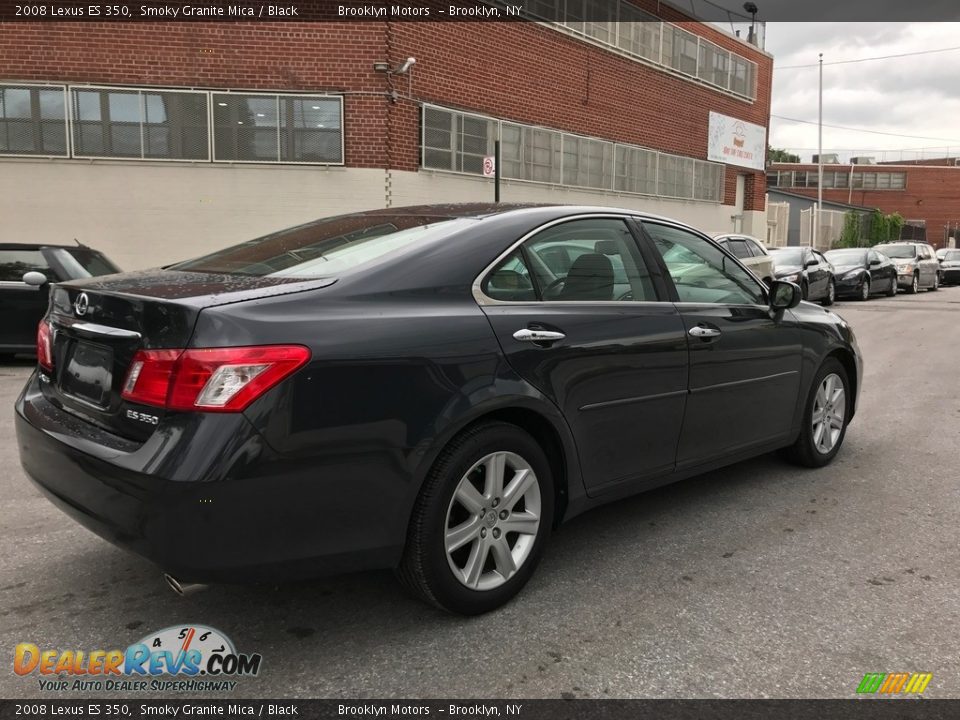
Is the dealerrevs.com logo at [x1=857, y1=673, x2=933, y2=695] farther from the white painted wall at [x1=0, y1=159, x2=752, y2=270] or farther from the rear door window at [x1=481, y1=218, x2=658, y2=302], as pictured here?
the white painted wall at [x1=0, y1=159, x2=752, y2=270]

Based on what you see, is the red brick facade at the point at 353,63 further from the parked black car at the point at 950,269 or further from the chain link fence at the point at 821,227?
the chain link fence at the point at 821,227

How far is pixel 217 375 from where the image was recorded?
2438mm

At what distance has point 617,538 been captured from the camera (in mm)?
3875

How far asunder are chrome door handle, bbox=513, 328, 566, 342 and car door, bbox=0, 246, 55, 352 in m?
7.37

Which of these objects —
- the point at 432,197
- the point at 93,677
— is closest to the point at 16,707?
the point at 93,677

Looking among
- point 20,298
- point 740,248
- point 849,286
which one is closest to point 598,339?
point 20,298

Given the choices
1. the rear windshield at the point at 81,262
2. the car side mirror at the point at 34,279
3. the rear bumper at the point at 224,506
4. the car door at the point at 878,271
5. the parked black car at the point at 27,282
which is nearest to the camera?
the rear bumper at the point at 224,506

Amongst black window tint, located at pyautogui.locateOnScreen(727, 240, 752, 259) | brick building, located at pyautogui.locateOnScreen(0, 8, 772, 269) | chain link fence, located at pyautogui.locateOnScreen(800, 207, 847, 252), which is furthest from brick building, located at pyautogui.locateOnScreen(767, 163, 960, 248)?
brick building, located at pyautogui.locateOnScreen(0, 8, 772, 269)

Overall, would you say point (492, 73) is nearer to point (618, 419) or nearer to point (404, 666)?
point (618, 419)

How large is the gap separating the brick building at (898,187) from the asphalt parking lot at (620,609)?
72.3 m

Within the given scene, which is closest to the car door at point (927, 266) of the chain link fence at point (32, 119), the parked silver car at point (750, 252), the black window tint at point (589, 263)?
the parked silver car at point (750, 252)

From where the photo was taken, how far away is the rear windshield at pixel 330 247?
3047mm

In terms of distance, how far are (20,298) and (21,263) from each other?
0.44 m

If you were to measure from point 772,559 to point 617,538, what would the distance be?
701mm
